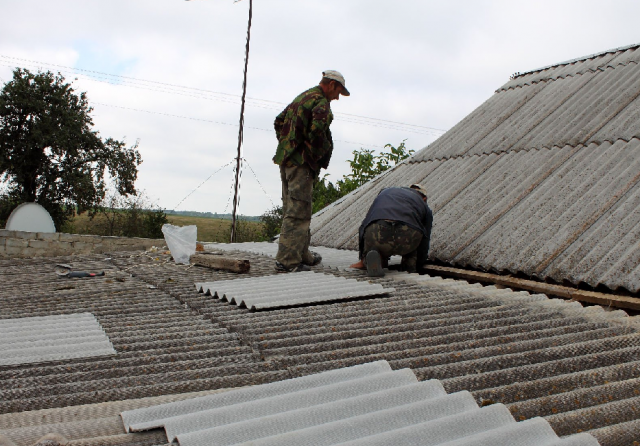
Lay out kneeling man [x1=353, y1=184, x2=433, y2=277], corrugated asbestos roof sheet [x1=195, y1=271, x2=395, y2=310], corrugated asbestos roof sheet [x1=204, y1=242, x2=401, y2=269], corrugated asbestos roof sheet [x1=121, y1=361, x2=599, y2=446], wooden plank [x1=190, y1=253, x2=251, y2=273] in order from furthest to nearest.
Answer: corrugated asbestos roof sheet [x1=204, y1=242, x2=401, y2=269]
wooden plank [x1=190, y1=253, x2=251, y2=273]
kneeling man [x1=353, y1=184, x2=433, y2=277]
corrugated asbestos roof sheet [x1=195, y1=271, x2=395, y2=310]
corrugated asbestos roof sheet [x1=121, y1=361, x2=599, y2=446]

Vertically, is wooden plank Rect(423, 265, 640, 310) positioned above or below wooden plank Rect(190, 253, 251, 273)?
above

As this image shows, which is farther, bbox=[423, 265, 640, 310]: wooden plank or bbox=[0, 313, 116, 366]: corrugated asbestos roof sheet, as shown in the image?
bbox=[423, 265, 640, 310]: wooden plank

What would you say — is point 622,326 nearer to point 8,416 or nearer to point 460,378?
point 460,378

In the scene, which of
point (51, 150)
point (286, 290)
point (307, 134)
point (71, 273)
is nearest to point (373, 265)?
point (286, 290)

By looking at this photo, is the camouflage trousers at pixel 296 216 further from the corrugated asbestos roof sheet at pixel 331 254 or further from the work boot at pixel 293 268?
the corrugated asbestos roof sheet at pixel 331 254

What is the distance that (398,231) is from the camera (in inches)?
211

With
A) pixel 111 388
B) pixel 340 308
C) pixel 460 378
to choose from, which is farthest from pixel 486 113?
pixel 111 388

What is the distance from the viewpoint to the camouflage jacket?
549cm

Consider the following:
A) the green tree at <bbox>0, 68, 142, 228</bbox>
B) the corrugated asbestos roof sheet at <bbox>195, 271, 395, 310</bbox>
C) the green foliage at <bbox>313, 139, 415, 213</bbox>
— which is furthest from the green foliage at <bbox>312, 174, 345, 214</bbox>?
the green tree at <bbox>0, 68, 142, 228</bbox>

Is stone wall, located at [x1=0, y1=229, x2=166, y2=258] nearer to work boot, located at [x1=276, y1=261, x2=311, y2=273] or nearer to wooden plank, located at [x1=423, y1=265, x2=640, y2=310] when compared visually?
work boot, located at [x1=276, y1=261, x2=311, y2=273]

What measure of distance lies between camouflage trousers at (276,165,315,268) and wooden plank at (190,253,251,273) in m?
0.42

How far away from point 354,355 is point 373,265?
2551 mm

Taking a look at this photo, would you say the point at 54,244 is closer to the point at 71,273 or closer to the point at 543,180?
the point at 71,273

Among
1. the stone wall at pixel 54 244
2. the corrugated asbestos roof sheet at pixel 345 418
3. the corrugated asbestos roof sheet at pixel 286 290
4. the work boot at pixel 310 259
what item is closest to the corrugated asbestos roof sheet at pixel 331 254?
the work boot at pixel 310 259
